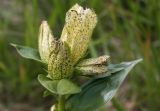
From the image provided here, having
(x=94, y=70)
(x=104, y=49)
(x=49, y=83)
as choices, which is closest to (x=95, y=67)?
(x=94, y=70)

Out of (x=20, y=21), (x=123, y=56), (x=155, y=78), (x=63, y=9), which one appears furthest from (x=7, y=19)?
(x=155, y=78)

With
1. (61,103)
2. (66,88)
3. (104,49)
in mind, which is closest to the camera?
(66,88)

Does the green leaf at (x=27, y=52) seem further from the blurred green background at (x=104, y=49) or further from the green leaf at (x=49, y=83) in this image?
the blurred green background at (x=104, y=49)

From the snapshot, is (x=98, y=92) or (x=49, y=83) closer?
(x=49, y=83)

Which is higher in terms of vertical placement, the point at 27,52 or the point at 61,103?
the point at 27,52

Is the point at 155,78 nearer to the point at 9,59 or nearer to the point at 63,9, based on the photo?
the point at 63,9

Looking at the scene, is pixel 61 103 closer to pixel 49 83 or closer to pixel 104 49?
pixel 49 83

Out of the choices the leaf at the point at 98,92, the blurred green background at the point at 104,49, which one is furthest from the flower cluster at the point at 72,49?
the blurred green background at the point at 104,49

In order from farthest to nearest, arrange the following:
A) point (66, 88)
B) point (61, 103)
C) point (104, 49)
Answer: point (104, 49)
point (61, 103)
point (66, 88)

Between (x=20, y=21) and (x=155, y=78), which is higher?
(x=20, y=21)
